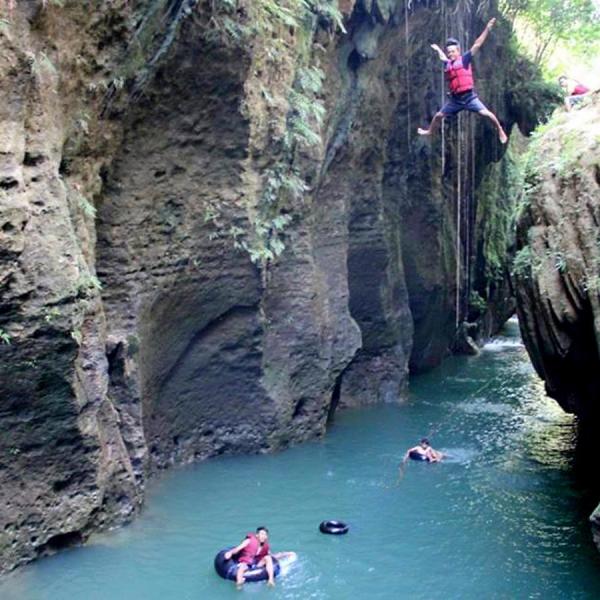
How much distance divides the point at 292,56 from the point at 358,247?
6125 mm

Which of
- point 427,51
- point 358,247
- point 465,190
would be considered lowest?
point 358,247

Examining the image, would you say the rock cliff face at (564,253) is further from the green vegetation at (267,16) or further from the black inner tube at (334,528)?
the green vegetation at (267,16)

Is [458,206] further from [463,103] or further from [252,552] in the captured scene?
[252,552]

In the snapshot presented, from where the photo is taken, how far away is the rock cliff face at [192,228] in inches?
375

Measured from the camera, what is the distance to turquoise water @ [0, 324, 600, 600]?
33.1ft

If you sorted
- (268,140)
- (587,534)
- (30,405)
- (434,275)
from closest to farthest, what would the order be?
1. (30,405)
2. (587,534)
3. (268,140)
4. (434,275)

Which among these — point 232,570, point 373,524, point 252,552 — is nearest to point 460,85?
point 373,524

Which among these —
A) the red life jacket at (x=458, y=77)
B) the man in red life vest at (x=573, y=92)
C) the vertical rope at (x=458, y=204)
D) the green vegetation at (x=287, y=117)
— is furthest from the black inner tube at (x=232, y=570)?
the vertical rope at (x=458, y=204)

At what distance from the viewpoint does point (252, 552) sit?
10391 millimetres

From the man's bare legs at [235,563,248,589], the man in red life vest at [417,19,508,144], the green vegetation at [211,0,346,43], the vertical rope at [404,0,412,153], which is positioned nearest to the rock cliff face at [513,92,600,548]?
the man in red life vest at [417,19,508,144]

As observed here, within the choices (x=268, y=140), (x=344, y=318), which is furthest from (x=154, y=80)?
(x=344, y=318)

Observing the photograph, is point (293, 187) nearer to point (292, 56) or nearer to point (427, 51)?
point (292, 56)

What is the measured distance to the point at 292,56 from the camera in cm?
1441

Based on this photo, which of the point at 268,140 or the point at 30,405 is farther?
the point at 268,140
